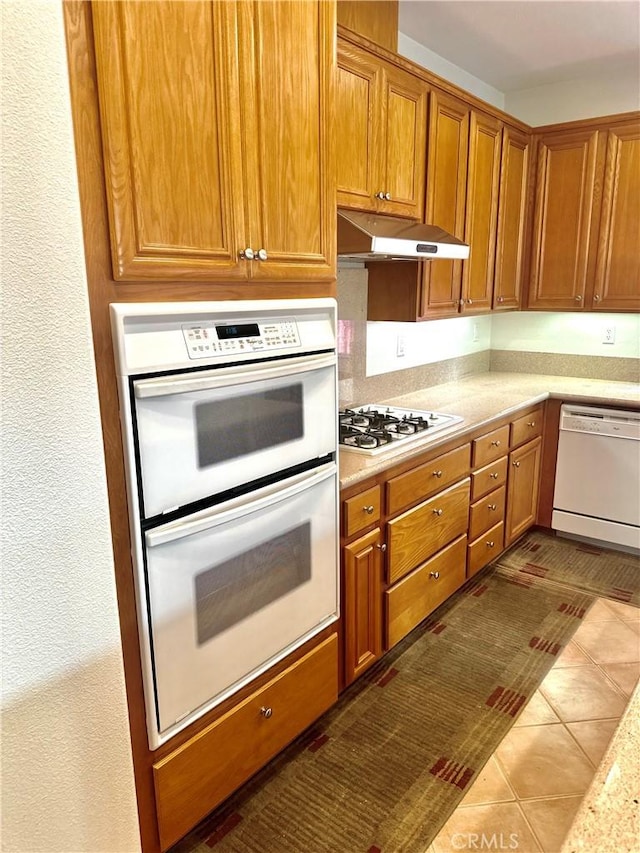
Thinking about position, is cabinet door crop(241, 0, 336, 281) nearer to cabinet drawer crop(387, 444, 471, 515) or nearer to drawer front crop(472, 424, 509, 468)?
cabinet drawer crop(387, 444, 471, 515)

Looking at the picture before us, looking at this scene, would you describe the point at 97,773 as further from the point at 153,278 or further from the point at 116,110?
the point at 116,110

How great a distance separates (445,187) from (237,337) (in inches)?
72.5

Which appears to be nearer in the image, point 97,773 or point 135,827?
point 97,773

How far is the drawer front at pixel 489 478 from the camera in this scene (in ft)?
9.72

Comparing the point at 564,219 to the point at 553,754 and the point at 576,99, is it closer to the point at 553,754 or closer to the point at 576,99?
the point at 576,99

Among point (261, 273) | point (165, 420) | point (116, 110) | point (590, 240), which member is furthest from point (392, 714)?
point (590, 240)

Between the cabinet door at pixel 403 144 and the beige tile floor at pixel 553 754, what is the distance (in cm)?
210

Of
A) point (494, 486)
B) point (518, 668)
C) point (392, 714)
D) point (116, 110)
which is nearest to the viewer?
point (116, 110)

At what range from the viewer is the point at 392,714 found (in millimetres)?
2258

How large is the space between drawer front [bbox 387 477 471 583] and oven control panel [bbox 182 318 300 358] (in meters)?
0.98

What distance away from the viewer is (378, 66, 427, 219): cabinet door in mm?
2451

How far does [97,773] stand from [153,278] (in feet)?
3.81

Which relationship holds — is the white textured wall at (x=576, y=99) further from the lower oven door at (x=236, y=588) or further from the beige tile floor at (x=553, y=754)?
the lower oven door at (x=236, y=588)

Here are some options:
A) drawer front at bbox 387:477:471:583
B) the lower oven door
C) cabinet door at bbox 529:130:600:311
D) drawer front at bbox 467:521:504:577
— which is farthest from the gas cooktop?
cabinet door at bbox 529:130:600:311
